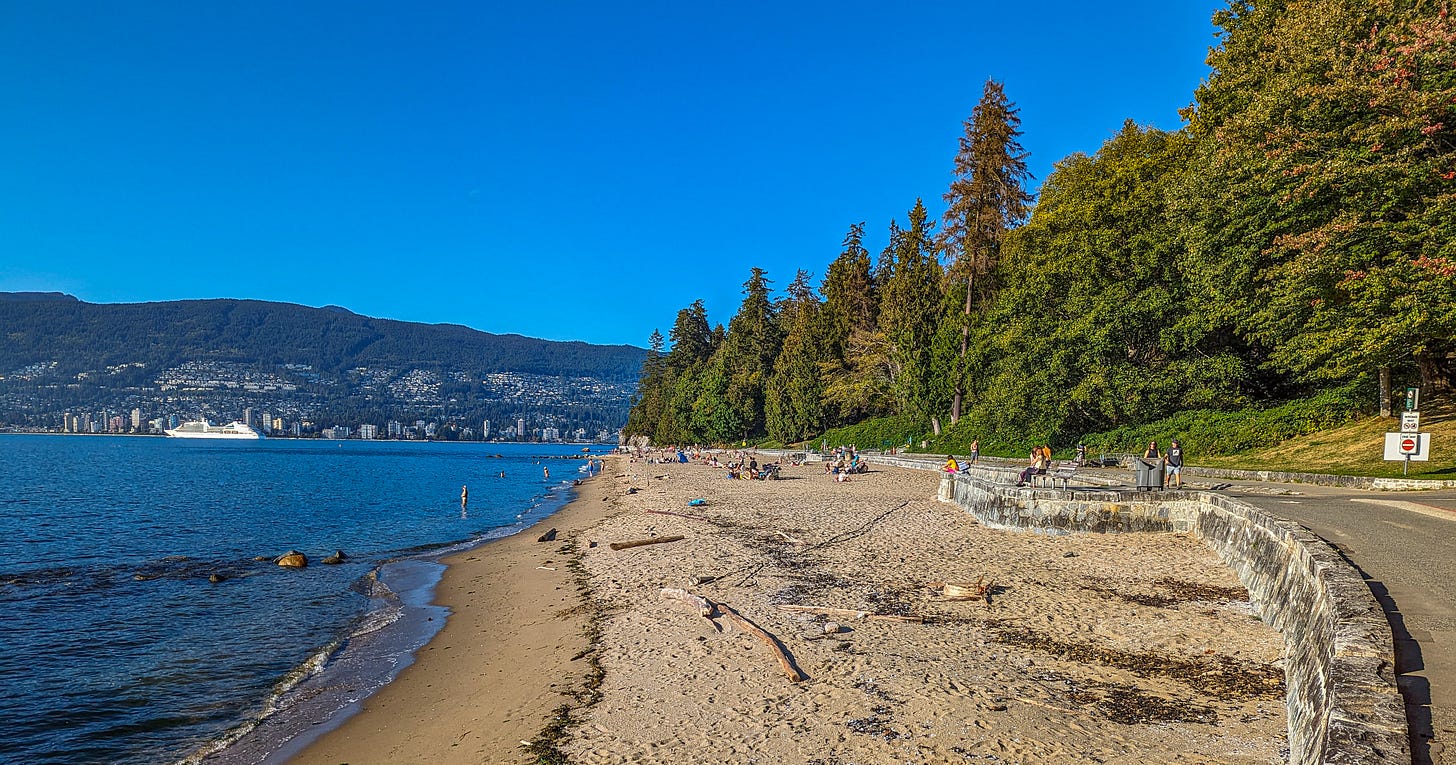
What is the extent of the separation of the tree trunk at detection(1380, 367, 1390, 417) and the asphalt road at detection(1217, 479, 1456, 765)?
7618mm

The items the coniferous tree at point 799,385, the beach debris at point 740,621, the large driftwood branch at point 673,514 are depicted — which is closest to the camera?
the beach debris at point 740,621

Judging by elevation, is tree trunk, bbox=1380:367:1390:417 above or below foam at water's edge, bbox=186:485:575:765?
above

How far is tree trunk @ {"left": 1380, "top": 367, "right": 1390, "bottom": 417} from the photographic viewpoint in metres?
21.2

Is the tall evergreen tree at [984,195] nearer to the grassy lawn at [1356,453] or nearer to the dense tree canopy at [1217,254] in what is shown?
the dense tree canopy at [1217,254]

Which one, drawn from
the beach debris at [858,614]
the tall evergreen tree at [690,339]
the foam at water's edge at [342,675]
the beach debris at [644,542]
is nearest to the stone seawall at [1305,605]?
the beach debris at [858,614]

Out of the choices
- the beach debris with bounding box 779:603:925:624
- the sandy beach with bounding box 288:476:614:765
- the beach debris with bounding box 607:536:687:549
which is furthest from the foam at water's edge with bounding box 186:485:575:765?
the beach debris with bounding box 779:603:925:624

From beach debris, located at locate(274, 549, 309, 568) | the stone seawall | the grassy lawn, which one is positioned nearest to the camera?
the stone seawall

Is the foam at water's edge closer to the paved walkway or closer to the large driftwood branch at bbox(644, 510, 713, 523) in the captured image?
the large driftwood branch at bbox(644, 510, 713, 523)

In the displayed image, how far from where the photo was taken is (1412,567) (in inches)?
315

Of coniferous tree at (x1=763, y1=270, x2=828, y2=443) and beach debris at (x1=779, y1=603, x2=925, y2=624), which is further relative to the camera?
coniferous tree at (x1=763, y1=270, x2=828, y2=443)

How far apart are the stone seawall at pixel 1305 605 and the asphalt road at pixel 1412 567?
226mm

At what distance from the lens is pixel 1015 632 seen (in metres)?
9.41

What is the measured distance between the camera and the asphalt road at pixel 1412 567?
4.54m

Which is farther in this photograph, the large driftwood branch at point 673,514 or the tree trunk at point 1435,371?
the large driftwood branch at point 673,514
